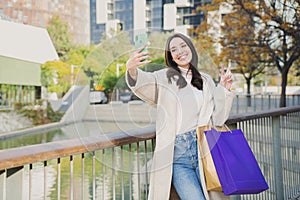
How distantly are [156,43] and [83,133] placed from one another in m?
0.49

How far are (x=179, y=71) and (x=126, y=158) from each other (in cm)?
46

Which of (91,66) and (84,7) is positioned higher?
(84,7)

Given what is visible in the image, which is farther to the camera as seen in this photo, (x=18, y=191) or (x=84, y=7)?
(x=84, y=7)

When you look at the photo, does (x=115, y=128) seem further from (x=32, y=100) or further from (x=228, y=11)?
(x=32, y=100)

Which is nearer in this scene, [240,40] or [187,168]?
[187,168]

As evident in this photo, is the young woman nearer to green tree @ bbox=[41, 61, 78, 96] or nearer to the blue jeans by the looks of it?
the blue jeans

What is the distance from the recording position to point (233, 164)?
80.6 inches

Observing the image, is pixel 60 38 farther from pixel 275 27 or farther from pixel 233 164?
pixel 233 164

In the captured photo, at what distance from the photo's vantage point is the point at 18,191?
1.63 meters

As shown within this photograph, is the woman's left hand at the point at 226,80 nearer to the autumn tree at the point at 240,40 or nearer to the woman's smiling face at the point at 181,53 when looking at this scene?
the woman's smiling face at the point at 181,53

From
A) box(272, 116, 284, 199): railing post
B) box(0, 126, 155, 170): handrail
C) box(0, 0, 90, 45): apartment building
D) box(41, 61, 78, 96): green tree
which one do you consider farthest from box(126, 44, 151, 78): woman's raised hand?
box(0, 0, 90, 45): apartment building

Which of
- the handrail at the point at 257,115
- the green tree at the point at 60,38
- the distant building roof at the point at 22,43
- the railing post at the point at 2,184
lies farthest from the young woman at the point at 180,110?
the green tree at the point at 60,38

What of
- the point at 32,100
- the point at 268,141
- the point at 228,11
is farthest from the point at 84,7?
the point at 268,141

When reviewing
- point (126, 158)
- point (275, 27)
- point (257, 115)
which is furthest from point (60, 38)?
point (126, 158)
